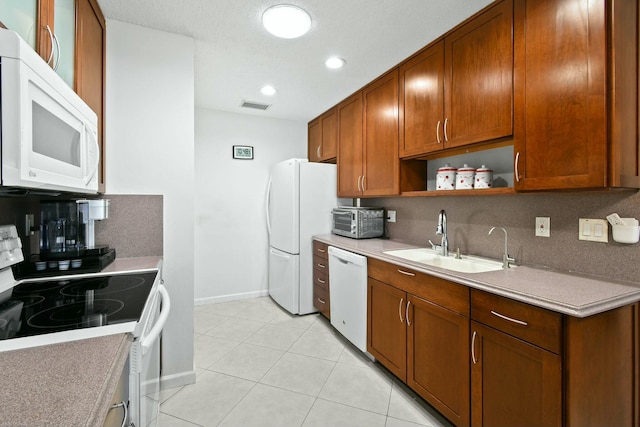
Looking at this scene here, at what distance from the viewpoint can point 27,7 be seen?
3.31ft

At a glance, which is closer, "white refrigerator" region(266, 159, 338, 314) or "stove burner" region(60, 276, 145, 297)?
"stove burner" region(60, 276, 145, 297)

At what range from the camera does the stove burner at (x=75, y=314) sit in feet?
2.86

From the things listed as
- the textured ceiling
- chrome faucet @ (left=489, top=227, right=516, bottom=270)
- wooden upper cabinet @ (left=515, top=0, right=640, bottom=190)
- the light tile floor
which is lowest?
the light tile floor

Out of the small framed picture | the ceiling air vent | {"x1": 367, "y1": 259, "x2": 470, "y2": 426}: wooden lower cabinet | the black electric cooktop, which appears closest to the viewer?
the black electric cooktop

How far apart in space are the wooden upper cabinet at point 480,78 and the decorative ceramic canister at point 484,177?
0.25 m

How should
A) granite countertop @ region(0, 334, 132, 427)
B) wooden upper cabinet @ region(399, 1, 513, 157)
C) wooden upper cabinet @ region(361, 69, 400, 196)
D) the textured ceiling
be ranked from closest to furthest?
1. granite countertop @ region(0, 334, 132, 427)
2. wooden upper cabinet @ region(399, 1, 513, 157)
3. the textured ceiling
4. wooden upper cabinet @ region(361, 69, 400, 196)

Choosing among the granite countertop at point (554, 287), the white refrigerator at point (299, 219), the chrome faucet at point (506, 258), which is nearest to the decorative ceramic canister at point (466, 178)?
the chrome faucet at point (506, 258)

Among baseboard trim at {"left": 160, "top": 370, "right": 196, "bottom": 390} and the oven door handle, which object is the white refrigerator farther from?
the oven door handle

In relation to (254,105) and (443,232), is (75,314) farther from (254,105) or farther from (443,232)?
(254,105)

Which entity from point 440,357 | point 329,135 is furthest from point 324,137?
point 440,357

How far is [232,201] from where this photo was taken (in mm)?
3773

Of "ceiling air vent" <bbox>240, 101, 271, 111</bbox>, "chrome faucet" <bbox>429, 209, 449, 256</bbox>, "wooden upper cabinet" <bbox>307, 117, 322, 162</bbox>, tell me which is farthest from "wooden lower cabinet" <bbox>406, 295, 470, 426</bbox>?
"ceiling air vent" <bbox>240, 101, 271, 111</bbox>

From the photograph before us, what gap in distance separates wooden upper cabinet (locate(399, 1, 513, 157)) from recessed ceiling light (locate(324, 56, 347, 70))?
1.63 feet

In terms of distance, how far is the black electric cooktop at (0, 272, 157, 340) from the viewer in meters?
0.87
